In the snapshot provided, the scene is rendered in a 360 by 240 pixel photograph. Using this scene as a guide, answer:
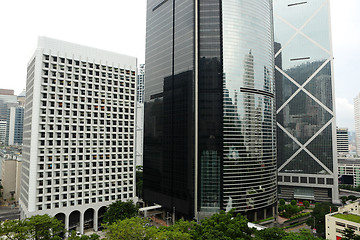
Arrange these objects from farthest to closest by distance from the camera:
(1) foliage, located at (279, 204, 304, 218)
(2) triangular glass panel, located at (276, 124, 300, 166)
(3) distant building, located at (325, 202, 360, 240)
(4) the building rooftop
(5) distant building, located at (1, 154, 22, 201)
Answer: (2) triangular glass panel, located at (276, 124, 300, 166), (5) distant building, located at (1, 154, 22, 201), (1) foliage, located at (279, 204, 304, 218), (4) the building rooftop, (3) distant building, located at (325, 202, 360, 240)

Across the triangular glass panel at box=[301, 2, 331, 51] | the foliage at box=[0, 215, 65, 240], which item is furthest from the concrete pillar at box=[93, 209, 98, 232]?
the triangular glass panel at box=[301, 2, 331, 51]

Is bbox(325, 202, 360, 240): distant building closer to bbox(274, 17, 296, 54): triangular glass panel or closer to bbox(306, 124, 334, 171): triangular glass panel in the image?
bbox(306, 124, 334, 171): triangular glass panel

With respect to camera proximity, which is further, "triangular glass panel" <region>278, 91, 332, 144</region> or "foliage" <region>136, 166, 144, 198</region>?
"triangular glass panel" <region>278, 91, 332, 144</region>

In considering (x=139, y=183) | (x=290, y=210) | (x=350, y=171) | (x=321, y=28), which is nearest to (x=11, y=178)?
(x=139, y=183)

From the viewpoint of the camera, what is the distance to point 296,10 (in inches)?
5256

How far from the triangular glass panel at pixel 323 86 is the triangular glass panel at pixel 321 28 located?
42.6ft

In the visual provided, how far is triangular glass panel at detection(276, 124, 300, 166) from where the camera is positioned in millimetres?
129125

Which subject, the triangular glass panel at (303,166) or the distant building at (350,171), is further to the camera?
the distant building at (350,171)

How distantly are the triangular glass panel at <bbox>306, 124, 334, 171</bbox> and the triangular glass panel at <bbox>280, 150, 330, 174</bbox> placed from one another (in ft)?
11.6

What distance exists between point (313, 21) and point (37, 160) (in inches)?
5852

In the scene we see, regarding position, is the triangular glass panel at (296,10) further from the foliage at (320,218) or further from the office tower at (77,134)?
the office tower at (77,134)

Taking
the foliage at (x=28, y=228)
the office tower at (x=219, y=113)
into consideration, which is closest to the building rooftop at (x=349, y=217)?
the office tower at (x=219, y=113)

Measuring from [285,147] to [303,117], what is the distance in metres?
19.6

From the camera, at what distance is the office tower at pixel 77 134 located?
70562mm
